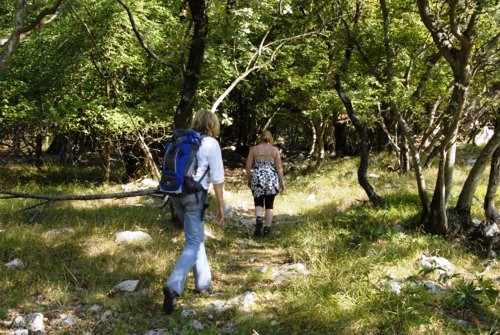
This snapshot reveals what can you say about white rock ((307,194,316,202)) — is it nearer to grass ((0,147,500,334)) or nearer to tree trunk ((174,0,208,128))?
grass ((0,147,500,334))

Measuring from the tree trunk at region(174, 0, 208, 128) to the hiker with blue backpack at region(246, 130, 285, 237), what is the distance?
1.46m

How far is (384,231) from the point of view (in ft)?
20.7

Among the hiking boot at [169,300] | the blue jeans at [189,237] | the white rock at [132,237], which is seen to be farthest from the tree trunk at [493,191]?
the white rock at [132,237]

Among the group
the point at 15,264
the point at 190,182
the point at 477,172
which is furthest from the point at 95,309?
the point at 477,172

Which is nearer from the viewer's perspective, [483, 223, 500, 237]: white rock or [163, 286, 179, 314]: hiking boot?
[163, 286, 179, 314]: hiking boot

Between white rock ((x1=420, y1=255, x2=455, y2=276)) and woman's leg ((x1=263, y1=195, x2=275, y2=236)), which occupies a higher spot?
woman's leg ((x1=263, y1=195, x2=275, y2=236))

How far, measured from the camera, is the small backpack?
4.33 m

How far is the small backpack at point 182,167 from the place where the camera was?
14.2 feet

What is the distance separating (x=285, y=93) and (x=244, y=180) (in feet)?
10.5

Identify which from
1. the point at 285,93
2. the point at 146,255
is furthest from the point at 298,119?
the point at 146,255

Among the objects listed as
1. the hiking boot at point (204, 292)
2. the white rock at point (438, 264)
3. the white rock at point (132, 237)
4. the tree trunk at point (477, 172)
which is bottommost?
the hiking boot at point (204, 292)

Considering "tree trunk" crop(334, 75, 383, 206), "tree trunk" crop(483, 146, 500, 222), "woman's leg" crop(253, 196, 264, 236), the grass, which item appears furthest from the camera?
"tree trunk" crop(334, 75, 383, 206)

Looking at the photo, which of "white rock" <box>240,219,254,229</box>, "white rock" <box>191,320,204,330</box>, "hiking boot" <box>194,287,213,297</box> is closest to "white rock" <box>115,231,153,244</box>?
"hiking boot" <box>194,287,213,297</box>

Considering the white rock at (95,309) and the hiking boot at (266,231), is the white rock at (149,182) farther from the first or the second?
the white rock at (95,309)
